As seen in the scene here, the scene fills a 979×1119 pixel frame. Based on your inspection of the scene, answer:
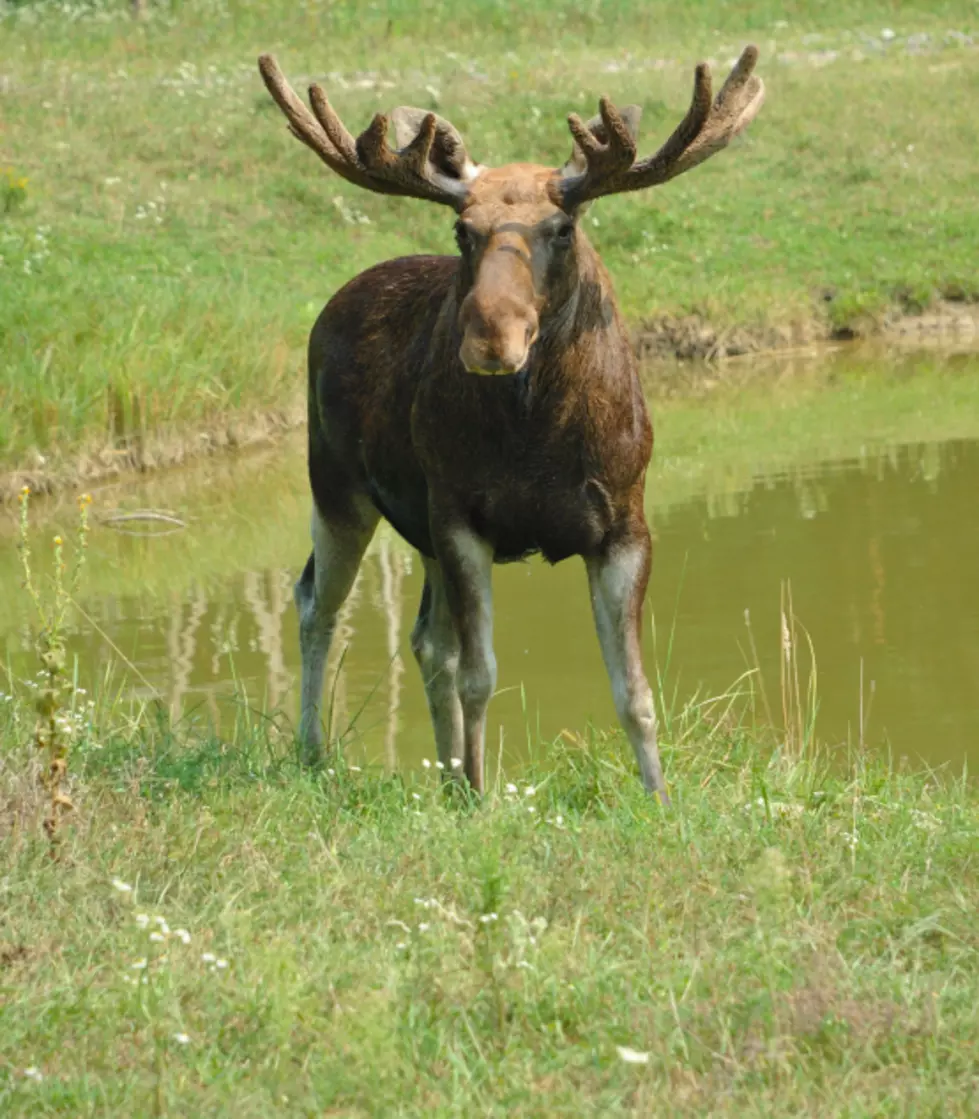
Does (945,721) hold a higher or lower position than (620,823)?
lower

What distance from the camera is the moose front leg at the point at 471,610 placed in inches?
248

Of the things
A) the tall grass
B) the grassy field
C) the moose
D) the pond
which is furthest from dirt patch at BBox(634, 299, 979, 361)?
the tall grass

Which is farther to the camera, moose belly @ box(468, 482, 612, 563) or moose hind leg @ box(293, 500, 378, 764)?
moose hind leg @ box(293, 500, 378, 764)

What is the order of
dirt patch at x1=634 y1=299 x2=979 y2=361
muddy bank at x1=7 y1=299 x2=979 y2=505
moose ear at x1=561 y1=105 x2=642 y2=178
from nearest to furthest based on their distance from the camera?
moose ear at x1=561 y1=105 x2=642 y2=178
muddy bank at x1=7 y1=299 x2=979 y2=505
dirt patch at x1=634 y1=299 x2=979 y2=361

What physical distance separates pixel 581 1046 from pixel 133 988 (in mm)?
1019

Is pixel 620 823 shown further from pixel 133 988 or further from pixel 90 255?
pixel 90 255

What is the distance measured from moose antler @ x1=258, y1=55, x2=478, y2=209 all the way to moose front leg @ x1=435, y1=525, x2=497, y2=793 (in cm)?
108

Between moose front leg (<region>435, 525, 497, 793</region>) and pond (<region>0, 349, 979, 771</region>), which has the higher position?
moose front leg (<region>435, 525, 497, 793</region>)

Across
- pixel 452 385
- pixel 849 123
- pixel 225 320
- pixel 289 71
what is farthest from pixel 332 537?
pixel 289 71

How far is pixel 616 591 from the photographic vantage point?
20.7ft

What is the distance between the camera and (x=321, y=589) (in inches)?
306

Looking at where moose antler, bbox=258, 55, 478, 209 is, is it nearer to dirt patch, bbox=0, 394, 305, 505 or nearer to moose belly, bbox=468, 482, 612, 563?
moose belly, bbox=468, 482, 612, 563

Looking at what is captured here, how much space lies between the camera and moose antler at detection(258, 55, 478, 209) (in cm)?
616

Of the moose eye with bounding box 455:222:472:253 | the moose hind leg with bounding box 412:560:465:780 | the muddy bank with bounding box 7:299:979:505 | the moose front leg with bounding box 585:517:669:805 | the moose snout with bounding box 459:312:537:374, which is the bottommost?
the muddy bank with bounding box 7:299:979:505
